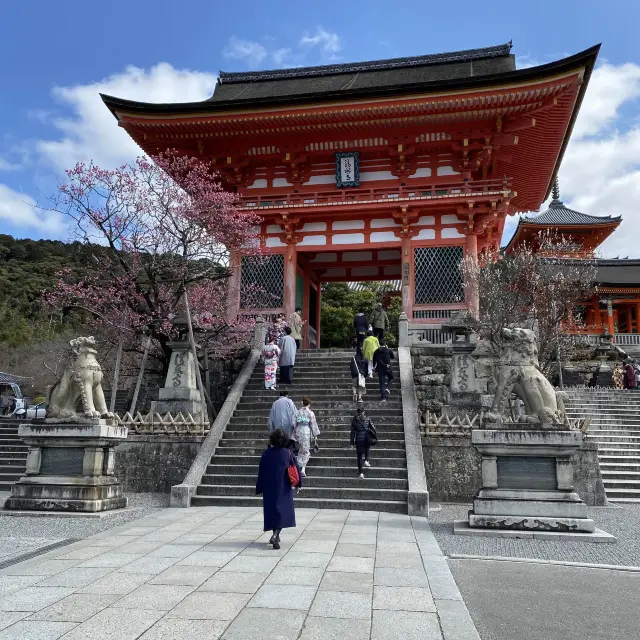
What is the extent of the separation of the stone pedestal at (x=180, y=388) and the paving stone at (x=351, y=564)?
7610mm

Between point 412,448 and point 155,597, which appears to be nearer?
point 155,597

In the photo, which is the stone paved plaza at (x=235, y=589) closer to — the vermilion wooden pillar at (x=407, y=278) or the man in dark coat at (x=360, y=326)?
the man in dark coat at (x=360, y=326)

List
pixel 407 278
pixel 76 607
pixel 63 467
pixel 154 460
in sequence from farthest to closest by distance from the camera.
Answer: pixel 407 278 < pixel 154 460 < pixel 63 467 < pixel 76 607

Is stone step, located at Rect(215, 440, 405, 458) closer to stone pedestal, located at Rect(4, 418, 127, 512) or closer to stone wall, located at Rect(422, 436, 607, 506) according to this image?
stone wall, located at Rect(422, 436, 607, 506)

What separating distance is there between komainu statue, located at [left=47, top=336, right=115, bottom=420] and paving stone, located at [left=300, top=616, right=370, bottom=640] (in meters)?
6.52

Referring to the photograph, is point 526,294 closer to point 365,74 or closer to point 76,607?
point 365,74

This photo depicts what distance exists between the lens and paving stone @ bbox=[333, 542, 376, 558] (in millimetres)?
5914

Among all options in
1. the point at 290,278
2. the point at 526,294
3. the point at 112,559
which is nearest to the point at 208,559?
the point at 112,559

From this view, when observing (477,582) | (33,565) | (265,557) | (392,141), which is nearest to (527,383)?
(477,582)

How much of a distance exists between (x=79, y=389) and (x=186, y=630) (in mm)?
6447

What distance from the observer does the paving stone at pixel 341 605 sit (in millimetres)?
3986

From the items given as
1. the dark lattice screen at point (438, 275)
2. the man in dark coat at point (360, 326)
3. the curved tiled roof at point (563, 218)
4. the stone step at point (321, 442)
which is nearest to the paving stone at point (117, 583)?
the stone step at point (321, 442)

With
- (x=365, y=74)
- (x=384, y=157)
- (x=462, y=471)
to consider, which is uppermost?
(x=365, y=74)

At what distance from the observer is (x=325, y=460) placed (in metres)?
10.8
